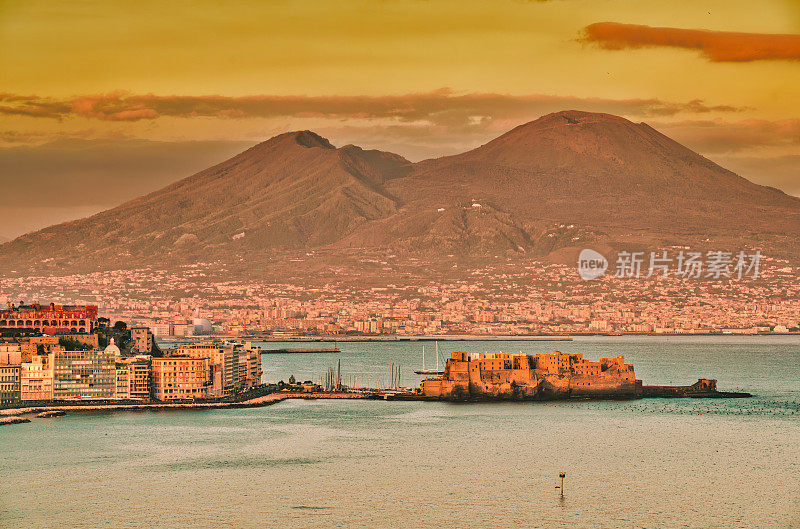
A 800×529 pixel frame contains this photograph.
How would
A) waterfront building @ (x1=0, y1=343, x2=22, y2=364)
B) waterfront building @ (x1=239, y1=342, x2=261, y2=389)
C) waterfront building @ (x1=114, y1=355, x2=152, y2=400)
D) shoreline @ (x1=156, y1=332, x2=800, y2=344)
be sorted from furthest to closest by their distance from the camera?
1. shoreline @ (x1=156, y1=332, x2=800, y2=344)
2. waterfront building @ (x1=239, y1=342, x2=261, y2=389)
3. waterfront building @ (x1=114, y1=355, x2=152, y2=400)
4. waterfront building @ (x1=0, y1=343, x2=22, y2=364)

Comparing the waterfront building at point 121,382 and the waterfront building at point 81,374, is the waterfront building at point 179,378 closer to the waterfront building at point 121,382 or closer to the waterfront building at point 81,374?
the waterfront building at point 121,382

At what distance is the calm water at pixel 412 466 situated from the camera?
1615 inches

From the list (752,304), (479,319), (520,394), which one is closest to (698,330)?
(752,304)

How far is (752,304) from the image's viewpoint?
198 m

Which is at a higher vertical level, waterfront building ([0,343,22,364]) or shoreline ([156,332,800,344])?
shoreline ([156,332,800,344])

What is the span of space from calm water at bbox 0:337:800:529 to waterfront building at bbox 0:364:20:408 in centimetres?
501

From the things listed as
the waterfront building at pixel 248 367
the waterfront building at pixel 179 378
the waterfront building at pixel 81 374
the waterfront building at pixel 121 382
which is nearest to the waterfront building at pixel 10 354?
the waterfront building at pixel 81 374

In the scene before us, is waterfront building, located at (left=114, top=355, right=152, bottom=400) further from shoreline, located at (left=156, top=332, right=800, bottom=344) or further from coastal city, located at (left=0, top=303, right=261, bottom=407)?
shoreline, located at (left=156, top=332, right=800, bottom=344)

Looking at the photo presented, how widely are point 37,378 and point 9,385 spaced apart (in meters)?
1.58

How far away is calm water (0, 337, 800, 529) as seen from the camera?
1615 inches

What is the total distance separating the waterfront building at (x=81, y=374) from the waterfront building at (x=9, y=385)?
1.87 m

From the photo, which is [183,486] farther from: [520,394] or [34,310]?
[34,310]

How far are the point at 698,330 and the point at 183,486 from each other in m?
149

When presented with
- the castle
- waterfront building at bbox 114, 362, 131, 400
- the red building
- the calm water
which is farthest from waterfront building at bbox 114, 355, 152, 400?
the castle
